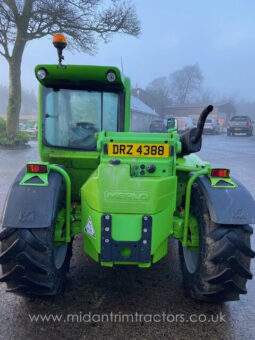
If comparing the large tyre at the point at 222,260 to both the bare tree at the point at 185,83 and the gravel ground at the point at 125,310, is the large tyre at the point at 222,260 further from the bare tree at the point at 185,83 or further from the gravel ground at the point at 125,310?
the bare tree at the point at 185,83

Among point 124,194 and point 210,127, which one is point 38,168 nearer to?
point 124,194

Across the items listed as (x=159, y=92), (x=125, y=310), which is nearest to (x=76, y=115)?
(x=125, y=310)

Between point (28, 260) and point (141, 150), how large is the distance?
1.28 meters

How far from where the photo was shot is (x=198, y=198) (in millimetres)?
2791

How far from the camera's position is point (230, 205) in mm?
2465

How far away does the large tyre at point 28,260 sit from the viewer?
7.75 feet

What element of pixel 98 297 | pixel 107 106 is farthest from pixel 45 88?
pixel 98 297

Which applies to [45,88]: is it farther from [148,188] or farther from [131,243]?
[131,243]

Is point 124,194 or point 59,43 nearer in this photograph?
point 124,194

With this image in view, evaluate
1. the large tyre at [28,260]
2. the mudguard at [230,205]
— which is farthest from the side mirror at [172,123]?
the large tyre at [28,260]

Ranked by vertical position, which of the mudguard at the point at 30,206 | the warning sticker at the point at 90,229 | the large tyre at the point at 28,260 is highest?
the mudguard at the point at 30,206

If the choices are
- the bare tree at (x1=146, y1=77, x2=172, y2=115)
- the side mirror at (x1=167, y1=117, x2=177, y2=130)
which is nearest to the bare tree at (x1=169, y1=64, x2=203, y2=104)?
the bare tree at (x1=146, y1=77, x2=172, y2=115)

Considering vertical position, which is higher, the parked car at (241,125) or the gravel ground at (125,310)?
the parked car at (241,125)

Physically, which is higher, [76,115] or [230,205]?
[76,115]
